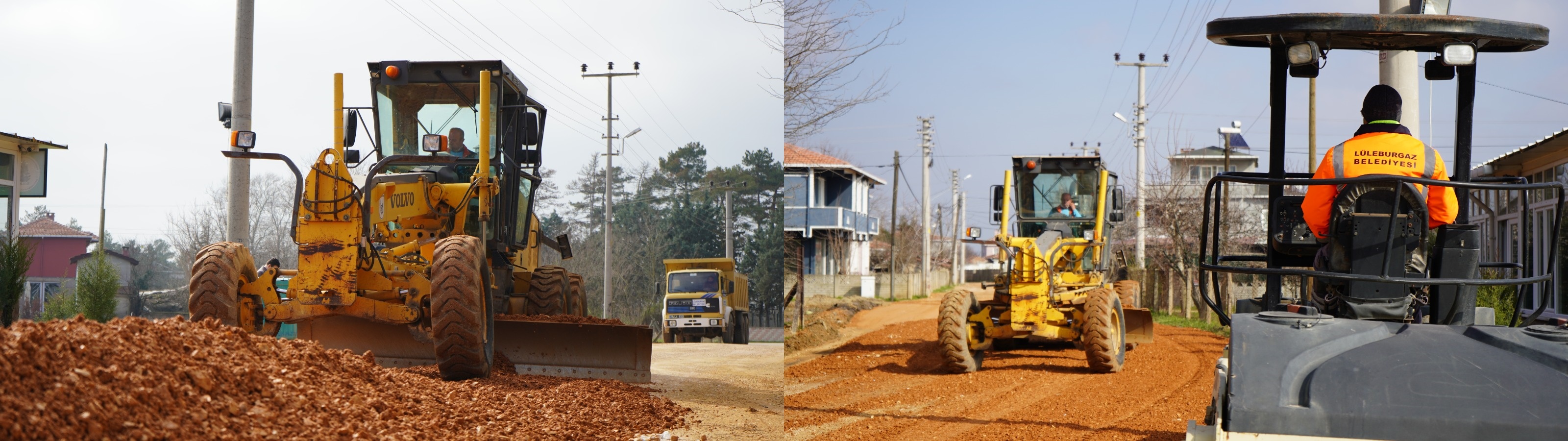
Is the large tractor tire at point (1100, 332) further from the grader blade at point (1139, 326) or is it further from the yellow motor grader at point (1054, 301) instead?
the grader blade at point (1139, 326)

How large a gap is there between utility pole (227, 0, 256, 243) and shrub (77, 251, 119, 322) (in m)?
8.81

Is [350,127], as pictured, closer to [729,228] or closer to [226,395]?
[226,395]

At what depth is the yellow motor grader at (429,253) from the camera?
7.13 meters

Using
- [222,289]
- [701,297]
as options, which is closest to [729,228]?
[701,297]

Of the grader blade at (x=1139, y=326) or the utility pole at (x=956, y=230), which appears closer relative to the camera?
the grader blade at (x=1139, y=326)

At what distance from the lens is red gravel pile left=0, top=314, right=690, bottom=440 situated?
3.55m

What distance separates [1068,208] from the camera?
1496 cm

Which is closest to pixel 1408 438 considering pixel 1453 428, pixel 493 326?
pixel 1453 428

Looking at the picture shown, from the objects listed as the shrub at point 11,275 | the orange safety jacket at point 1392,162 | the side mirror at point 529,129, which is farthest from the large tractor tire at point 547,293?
the orange safety jacket at point 1392,162

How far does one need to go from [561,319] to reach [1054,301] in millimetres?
5476

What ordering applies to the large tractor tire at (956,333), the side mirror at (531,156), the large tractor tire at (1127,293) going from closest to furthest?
1. the side mirror at (531,156)
2. the large tractor tire at (956,333)
3. the large tractor tire at (1127,293)

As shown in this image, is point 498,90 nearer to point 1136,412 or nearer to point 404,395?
point 404,395

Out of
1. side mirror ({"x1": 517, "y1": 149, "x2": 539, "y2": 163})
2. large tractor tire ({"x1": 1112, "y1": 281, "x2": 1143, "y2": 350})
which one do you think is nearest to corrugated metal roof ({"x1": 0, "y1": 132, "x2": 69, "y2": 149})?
side mirror ({"x1": 517, "y1": 149, "x2": 539, "y2": 163})

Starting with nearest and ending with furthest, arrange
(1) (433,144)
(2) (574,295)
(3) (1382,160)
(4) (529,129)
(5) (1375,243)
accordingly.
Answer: (5) (1375,243)
(3) (1382,160)
(1) (433,144)
(4) (529,129)
(2) (574,295)
